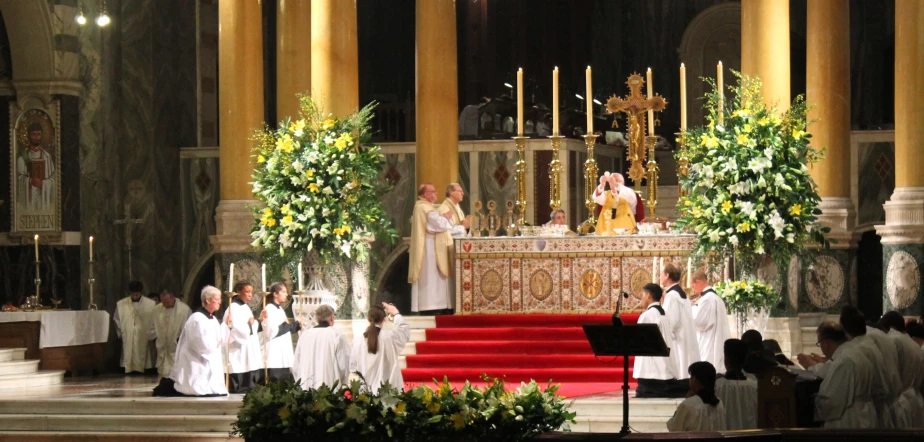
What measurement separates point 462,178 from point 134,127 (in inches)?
192

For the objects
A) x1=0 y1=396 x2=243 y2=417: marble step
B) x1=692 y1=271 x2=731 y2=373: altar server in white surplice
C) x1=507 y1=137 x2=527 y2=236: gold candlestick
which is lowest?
x1=0 y1=396 x2=243 y2=417: marble step

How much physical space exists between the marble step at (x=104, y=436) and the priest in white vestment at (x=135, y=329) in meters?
5.63

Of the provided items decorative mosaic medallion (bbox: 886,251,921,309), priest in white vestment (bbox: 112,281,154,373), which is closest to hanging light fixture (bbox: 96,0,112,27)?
priest in white vestment (bbox: 112,281,154,373)

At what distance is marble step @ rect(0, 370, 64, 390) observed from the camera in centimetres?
1731

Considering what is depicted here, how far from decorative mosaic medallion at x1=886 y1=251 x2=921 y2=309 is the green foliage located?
735 cm

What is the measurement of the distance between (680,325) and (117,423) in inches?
210

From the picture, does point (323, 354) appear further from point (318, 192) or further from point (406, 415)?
point (406, 415)

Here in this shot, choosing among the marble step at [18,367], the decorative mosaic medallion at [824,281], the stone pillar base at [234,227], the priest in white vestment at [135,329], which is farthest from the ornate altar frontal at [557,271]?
the priest in white vestment at [135,329]

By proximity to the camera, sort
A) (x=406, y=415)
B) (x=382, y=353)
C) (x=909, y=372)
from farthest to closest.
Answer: (x=382, y=353)
(x=909, y=372)
(x=406, y=415)

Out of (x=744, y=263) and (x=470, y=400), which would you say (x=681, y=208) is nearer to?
(x=744, y=263)

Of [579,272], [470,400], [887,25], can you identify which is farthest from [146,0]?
[470,400]

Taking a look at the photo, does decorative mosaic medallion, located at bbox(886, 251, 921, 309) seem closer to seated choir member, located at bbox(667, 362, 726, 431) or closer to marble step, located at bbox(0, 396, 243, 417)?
marble step, located at bbox(0, 396, 243, 417)

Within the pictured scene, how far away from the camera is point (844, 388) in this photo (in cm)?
992

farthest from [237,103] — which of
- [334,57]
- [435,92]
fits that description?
[435,92]
